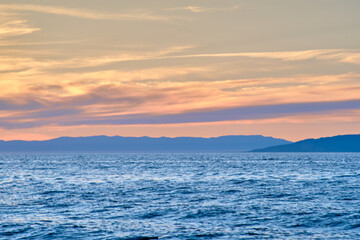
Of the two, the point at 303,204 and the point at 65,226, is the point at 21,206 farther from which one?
the point at 303,204

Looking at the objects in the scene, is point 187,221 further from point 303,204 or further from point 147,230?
point 303,204

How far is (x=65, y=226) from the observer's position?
34500 mm

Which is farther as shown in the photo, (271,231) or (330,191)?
(330,191)

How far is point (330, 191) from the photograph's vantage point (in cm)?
5850

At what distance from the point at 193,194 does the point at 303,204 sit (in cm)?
1400

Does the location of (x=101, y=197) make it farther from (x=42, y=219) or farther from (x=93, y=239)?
(x=93, y=239)

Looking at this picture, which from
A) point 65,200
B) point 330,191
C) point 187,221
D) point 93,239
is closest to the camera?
point 93,239

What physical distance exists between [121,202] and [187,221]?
42.4 ft

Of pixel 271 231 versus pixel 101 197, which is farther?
pixel 101 197

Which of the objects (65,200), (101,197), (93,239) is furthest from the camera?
(101,197)

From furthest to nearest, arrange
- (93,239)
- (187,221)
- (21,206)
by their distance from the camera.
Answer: (21,206) < (187,221) < (93,239)

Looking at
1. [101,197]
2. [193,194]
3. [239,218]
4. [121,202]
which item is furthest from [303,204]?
[101,197]

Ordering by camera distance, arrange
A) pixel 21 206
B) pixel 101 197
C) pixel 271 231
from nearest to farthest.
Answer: pixel 271 231 → pixel 21 206 → pixel 101 197

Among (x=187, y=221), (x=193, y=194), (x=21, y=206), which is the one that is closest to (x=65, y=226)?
(x=187, y=221)
